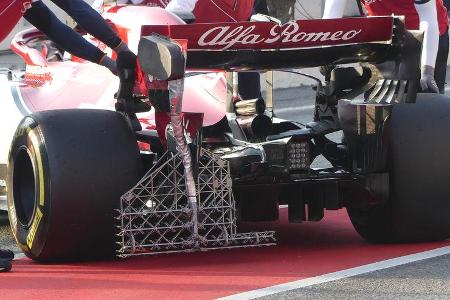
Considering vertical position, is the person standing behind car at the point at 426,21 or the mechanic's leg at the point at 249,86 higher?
the person standing behind car at the point at 426,21

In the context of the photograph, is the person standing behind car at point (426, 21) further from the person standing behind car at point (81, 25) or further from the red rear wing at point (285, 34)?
the person standing behind car at point (81, 25)

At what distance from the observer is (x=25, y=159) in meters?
6.96

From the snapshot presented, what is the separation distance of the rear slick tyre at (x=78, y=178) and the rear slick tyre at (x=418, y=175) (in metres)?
1.40

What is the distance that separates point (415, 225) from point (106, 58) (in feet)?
6.28

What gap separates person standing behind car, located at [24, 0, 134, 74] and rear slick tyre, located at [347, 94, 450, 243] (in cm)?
155

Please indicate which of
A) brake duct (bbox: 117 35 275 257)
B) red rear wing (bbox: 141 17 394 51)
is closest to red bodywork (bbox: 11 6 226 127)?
red rear wing (bbox: 141 17 394 51)

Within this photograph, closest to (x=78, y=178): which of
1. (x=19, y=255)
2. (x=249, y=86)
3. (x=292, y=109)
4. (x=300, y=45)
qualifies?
(x=19, y=255)

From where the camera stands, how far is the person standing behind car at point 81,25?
7188 mm

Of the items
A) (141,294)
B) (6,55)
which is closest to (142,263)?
(141,294)

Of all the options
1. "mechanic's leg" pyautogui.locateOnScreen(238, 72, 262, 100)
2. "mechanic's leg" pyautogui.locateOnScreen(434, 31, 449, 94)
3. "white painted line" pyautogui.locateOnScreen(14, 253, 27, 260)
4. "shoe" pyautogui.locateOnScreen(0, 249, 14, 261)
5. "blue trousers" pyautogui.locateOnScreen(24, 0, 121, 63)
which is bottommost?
"white painted line" pyautogui.locateOnScreen(14, 253, 27, 260)

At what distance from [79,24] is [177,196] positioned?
1.37m

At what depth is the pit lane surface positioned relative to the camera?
591cm

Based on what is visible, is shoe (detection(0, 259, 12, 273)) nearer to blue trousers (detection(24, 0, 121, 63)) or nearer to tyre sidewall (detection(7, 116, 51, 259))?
tyre sidewall (detection(7, 116, 51, 259))

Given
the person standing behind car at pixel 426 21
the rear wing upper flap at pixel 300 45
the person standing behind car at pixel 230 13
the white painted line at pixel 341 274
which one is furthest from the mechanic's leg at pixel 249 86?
the white painted line at pixel 341 274
